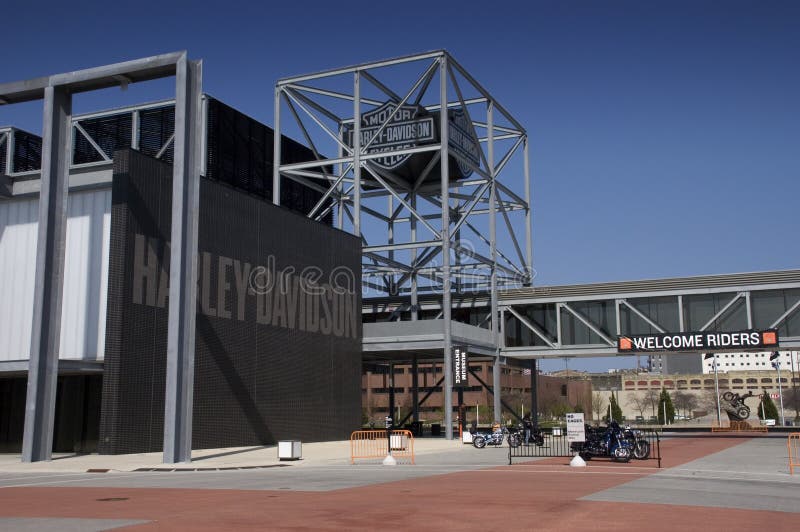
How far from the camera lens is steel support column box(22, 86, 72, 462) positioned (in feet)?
102

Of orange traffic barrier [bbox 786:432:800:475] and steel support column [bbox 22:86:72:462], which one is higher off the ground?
steel support column [bbox 22:86:72:462]

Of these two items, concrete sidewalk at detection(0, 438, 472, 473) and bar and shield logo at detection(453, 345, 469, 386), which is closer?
concrete sidewalk at detection(0, 438, 472, 473)

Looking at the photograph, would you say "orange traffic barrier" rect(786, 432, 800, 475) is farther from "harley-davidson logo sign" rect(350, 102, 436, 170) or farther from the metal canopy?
"harley-davidson logo sign" rect(350, 102, 436, 170)

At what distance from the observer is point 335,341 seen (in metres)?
49.7

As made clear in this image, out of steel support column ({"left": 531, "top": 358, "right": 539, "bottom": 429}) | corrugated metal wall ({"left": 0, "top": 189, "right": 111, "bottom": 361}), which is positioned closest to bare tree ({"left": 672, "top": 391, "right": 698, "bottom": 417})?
steel support column ({"left": 531, "top": 358, "right": 539, "bottom": 429})

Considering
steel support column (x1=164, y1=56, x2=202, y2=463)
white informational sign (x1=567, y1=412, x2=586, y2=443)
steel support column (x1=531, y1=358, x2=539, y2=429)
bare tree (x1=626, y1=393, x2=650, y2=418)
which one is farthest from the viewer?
bare tree (x1=626, y1=393, x2=650, y2=418)

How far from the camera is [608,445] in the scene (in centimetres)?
2986

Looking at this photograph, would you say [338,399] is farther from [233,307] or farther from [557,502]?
[557,502]

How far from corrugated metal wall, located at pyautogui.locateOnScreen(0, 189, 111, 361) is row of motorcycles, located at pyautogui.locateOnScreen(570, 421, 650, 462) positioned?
65.6ft

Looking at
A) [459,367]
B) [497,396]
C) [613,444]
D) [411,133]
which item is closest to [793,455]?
[613,444]

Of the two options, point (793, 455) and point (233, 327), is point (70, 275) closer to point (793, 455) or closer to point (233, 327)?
point (233, 327)

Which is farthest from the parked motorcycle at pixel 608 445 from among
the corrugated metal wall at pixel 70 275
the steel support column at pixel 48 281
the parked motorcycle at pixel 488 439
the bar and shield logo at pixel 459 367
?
the corrugated metal wall at pixel 70 275

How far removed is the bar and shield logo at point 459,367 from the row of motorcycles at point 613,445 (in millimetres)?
17240

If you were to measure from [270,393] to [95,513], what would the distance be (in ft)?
91.9
